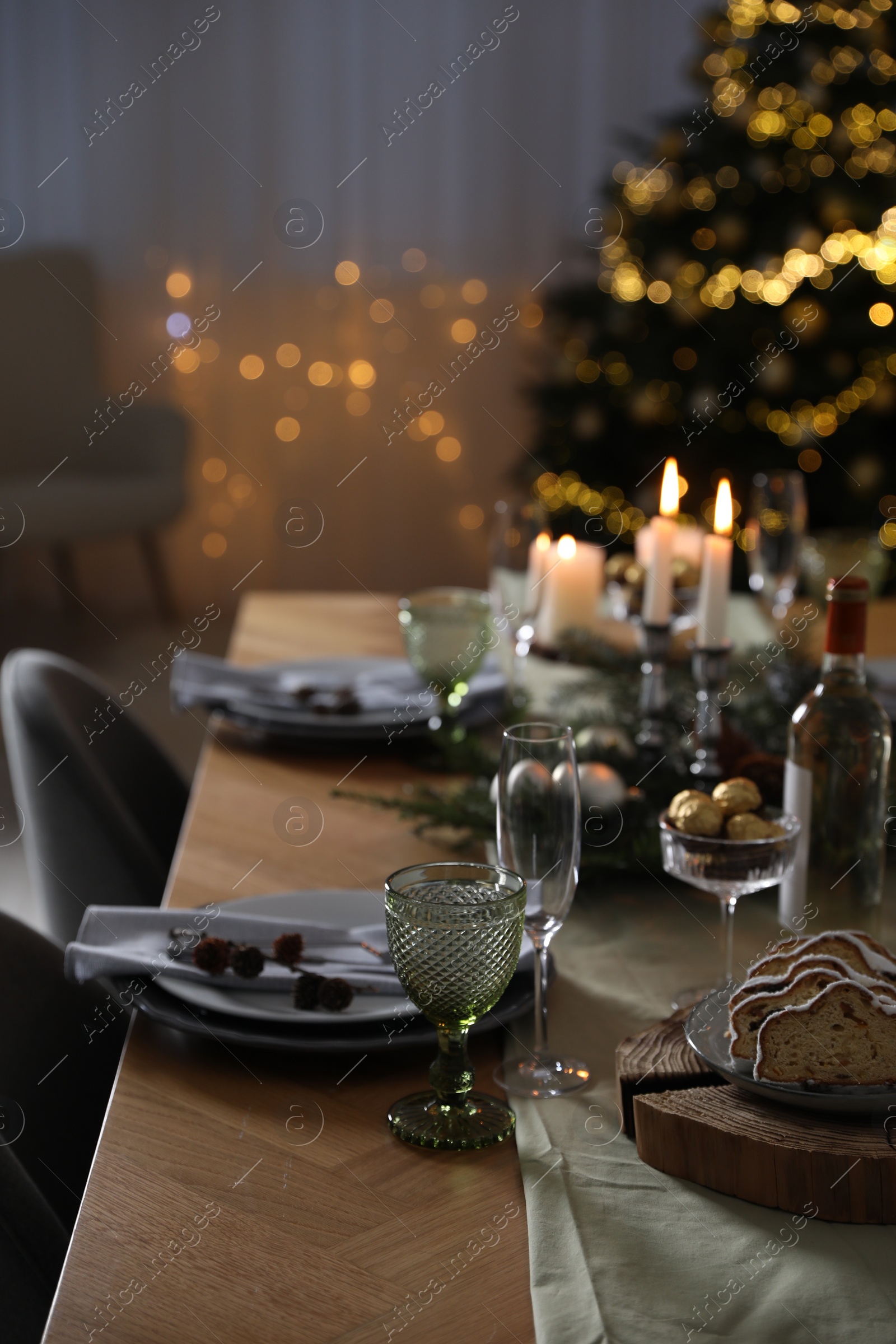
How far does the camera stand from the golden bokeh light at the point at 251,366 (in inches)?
188

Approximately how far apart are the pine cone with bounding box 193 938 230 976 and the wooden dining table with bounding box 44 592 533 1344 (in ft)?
0.14

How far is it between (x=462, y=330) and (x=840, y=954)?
4.40 metres

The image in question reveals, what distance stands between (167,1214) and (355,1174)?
0.30 feet

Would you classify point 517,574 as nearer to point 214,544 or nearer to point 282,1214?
point 282,1214

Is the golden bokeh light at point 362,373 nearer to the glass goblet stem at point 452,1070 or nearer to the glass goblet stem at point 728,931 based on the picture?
the glass goblet stem at point 728,931

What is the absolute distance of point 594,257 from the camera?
4660 mm

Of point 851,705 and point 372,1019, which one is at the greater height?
point 851,705

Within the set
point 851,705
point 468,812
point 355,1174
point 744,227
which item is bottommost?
point 355,1174

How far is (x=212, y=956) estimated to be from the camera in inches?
29.5

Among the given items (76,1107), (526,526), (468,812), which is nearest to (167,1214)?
(76,1107)

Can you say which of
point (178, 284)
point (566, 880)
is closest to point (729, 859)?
point (566, 880)

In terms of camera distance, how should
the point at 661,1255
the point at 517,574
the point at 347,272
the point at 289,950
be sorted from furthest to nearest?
the point at 347,272
the point at 517,574
the point at 289,950
the point at 661,1255

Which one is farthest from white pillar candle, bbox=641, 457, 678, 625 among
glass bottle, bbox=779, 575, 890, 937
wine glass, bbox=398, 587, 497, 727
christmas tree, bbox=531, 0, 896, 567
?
christmas tree, bbox=531, 0, 896, 567

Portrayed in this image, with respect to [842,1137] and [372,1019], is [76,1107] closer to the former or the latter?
[372,1019]
